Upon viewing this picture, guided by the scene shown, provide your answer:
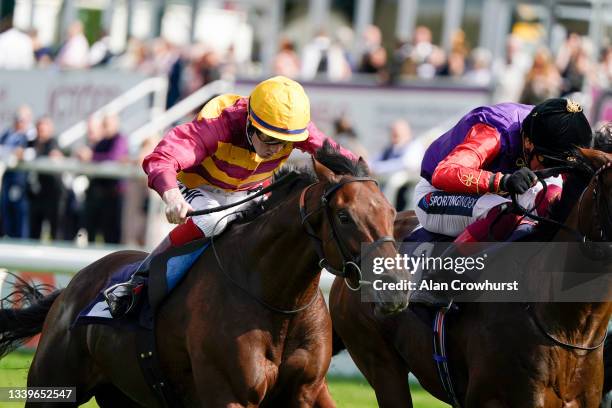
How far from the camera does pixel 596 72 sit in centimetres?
1333

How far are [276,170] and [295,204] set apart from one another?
0.40 meters

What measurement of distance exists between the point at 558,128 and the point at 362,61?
9.92m

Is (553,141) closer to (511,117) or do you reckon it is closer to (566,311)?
(511,117)

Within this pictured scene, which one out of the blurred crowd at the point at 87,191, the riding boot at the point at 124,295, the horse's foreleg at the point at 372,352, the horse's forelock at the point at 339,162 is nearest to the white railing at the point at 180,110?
the blurred crowd at the point at 87,191

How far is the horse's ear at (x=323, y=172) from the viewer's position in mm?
5145

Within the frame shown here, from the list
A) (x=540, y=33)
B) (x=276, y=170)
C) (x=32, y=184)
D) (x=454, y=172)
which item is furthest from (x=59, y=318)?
(x=540, y=33)

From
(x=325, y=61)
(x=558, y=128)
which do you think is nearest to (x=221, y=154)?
(x=558, y=128)

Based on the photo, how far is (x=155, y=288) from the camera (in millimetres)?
5688

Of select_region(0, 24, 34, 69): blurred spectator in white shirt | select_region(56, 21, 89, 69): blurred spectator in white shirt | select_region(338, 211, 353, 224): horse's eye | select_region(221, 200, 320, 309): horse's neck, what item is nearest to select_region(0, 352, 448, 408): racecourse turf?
select_region(221, 200, 320, 309): horse's neck

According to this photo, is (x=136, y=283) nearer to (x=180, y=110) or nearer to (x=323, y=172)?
(x=323, y=172)

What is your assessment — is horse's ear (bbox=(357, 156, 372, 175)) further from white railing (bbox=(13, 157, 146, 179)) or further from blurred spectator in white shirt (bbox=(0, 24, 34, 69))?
blurred spectator in white shirt (bbox=(0, 24, 34, 69))

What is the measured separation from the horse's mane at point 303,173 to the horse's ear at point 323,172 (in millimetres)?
26

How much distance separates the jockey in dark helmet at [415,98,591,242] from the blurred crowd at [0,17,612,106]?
6.25 m

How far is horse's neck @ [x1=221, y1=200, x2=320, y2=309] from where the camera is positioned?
527 cm
